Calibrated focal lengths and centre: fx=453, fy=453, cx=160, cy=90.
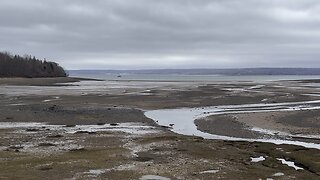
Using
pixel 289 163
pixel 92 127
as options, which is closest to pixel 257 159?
pixel 289 163

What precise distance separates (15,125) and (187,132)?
11.3 metres

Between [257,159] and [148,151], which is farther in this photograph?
[148,151]

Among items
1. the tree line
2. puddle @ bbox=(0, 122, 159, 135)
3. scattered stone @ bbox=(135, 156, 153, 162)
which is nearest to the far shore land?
scattered stone @ bbox=(135, 156, 153, 162)

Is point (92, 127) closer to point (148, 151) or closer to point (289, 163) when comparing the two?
point (148, 151)

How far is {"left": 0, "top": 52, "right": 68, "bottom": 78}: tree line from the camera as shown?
444 feet

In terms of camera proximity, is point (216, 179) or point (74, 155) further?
point (74, 155)

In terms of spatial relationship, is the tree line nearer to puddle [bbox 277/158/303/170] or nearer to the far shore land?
the far shore land

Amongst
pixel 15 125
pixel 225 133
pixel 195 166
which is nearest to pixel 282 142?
pixel 225 133

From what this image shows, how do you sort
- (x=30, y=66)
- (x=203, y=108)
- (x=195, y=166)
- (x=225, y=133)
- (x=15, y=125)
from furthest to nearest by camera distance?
(x=30, y=66)
(x=203, y=108)
(x=15, y=125)
(x=225, y=133)
(x=195, y=166)

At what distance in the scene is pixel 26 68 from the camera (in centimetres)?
14300

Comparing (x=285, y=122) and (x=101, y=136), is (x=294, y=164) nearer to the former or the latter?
(x=101, y=136)

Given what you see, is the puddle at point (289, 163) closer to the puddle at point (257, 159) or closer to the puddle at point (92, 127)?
the puddle at point (257, 159)

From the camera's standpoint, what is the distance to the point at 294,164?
18156 mm

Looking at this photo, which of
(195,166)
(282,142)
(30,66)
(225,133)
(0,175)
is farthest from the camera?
(30,66)
